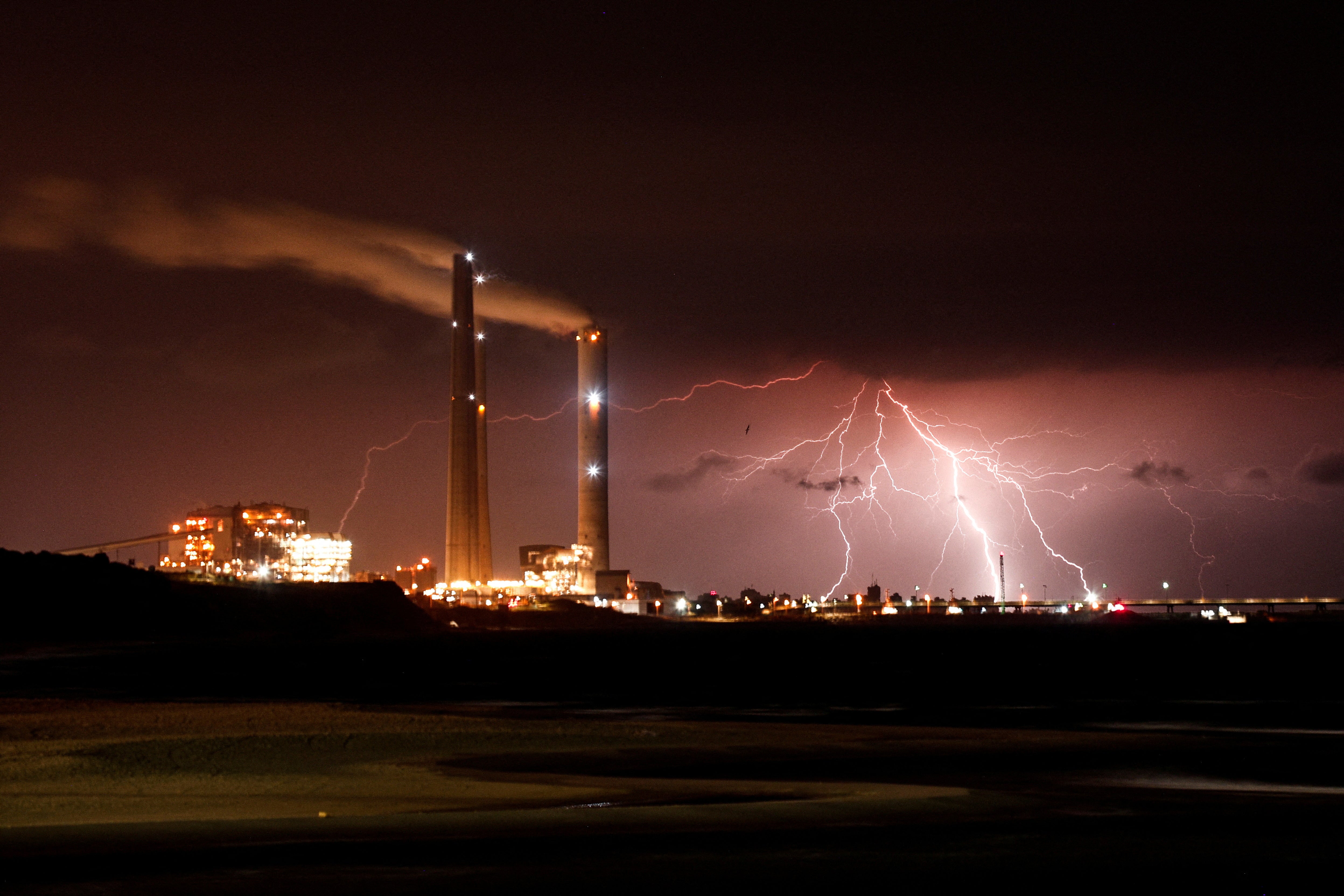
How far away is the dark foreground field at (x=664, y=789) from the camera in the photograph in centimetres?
1083

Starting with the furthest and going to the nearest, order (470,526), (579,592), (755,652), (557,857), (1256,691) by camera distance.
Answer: (579,592)
(470,526)
(755,652)
(1256,691)
(557,857)

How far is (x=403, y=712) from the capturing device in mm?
27781

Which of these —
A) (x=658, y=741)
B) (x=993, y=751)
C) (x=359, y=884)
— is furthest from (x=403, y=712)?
(x=359, y=884)

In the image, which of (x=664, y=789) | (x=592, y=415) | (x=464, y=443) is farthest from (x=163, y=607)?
(x=664, y=789)

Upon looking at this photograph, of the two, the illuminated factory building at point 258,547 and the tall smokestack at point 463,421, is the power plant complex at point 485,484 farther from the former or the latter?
the illuminated factory building at point 258,547

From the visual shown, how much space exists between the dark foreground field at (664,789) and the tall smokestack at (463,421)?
10275 centimetres

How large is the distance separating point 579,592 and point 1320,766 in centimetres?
17086

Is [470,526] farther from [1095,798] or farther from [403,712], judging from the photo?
[1095,798]

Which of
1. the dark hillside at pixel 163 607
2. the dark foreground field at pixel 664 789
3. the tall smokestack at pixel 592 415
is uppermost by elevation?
the tall smokestack at pixel 592 415

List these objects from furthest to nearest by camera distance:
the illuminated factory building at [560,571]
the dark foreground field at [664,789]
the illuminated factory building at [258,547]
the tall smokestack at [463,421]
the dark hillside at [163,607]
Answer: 1. the illuminated factory building at [560,571]
2. the illuminated factory building at [258,547]
3. the tall smokestack at [463,421]
4. the dark hillside at [163,607]
5. the dark foreground field at [664,789]

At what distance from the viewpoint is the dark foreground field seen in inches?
426

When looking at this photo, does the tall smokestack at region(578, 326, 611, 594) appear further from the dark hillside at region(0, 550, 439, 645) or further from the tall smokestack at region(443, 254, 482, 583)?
the dark hillside at region(0, 550, 439, 645)

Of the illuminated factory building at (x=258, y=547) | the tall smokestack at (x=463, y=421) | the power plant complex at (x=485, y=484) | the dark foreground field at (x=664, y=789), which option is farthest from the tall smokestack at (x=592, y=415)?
the dark foreground field at (x=664, y=789)

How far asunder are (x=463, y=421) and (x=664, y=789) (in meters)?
129
